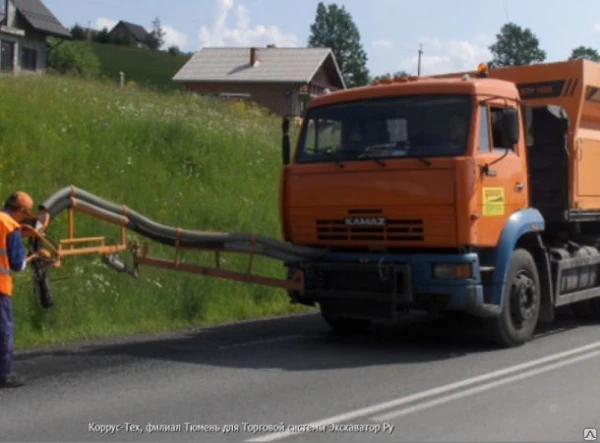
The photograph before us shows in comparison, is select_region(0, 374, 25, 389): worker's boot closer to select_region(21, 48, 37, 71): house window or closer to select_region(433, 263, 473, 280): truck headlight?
select_region(433, 263, 473, 280): truck headlight

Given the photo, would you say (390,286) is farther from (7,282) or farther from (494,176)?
(7,282)

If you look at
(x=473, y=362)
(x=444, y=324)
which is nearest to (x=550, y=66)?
(x=444, y=324)

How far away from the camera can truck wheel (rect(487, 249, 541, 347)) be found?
428 inches

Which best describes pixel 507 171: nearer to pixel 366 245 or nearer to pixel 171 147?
pixel 366 245

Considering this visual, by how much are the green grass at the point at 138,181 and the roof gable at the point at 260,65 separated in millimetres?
36061

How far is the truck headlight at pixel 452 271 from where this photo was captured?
403 inches

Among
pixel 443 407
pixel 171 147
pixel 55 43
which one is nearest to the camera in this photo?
pixel 443 407

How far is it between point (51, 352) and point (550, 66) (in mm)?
7226

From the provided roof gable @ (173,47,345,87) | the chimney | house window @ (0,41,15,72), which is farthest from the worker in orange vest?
the chimney

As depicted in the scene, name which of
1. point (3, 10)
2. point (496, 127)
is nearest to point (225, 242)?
point (496, 127)

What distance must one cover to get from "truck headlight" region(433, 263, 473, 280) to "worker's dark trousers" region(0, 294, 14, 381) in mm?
4364

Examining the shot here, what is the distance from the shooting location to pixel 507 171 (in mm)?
10859

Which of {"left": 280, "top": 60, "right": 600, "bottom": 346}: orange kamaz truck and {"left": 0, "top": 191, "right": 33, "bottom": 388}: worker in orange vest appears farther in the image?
{"left": 280, "top": 60, "right": 600, "bottom": 346}: orange kamaz truck

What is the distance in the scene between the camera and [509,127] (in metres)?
10.8
